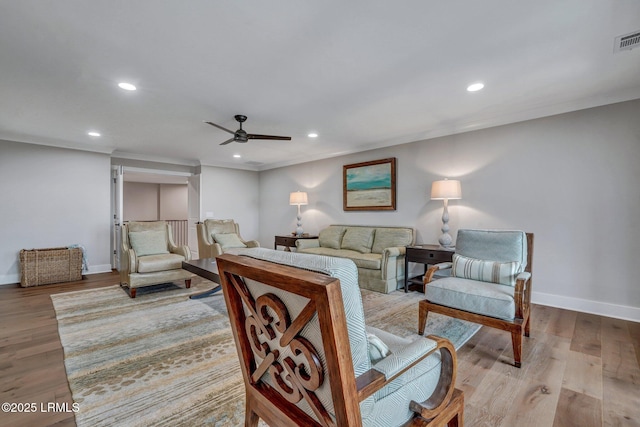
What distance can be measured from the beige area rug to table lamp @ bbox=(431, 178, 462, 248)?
2.86 feet

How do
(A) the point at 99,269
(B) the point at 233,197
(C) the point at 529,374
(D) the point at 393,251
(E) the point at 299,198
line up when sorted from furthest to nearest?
(B) the point at 233,197
(E) the point at 299,198
(A) the point at 99,269
(D) the point at 393,251
(C) the point at 529,374

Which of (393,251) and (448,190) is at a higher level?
(448,190)

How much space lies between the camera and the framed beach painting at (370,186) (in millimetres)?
4766

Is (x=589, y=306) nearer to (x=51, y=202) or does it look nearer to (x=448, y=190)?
(x=448, y=190)

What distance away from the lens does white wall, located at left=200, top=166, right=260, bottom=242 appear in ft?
21.9

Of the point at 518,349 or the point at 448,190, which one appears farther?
the point at 448,190

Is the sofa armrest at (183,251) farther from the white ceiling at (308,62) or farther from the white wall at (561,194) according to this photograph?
the white wall at (561,194)

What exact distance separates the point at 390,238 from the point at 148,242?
3672 millimetres

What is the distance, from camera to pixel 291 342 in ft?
2.78

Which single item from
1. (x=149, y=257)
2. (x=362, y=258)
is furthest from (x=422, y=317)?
(x=149, y=257)

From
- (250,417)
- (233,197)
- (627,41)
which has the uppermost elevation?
(627,41)

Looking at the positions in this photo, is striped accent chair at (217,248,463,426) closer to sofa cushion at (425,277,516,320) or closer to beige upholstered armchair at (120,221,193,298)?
sofa cushion at (425,277,516,320)

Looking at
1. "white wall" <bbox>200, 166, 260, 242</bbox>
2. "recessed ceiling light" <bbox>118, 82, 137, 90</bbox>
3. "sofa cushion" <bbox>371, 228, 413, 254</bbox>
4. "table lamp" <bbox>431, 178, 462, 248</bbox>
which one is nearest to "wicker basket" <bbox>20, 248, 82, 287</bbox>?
"white wall" <bbox>200, 166, 260, 242</bbox>

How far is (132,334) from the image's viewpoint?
102 inches
